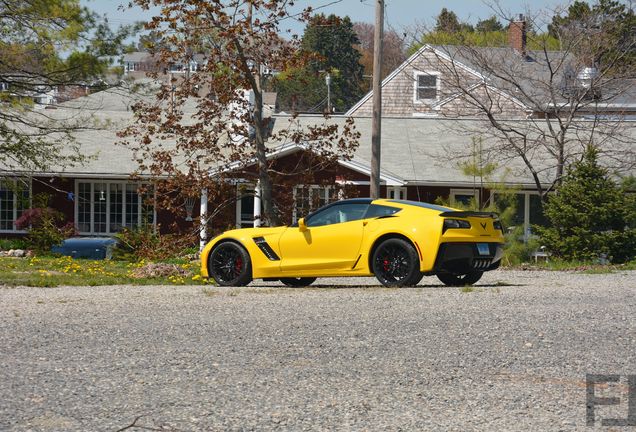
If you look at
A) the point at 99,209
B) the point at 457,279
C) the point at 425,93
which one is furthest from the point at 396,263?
the point at 425,93

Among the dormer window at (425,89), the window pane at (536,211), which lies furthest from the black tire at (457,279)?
the dormer window at (425,89)

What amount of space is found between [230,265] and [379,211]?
250cm

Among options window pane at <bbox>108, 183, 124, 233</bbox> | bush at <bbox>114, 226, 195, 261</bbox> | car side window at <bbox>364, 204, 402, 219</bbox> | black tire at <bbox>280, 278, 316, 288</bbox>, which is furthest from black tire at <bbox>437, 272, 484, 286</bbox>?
window pane at <bbox>108, 183, 124, 233</bbox>

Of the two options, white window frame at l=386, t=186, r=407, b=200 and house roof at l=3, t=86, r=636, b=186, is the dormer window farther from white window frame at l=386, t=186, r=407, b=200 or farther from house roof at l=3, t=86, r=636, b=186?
white window frame at l=386, t=186, r=407, b=200

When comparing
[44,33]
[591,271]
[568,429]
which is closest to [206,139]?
[44,33]

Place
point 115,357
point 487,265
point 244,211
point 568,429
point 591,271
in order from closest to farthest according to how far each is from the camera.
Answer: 1. point 568,429
2. point 115,357
3. point 487,265
4. point 591,271
5. point 244,211

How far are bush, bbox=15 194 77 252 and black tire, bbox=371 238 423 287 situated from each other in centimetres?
1598

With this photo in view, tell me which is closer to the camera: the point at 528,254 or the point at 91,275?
the point at 91,275

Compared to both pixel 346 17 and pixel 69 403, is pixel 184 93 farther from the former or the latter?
pixel 346 17

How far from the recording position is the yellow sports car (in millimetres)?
15117

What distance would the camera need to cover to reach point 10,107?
22.5 metres

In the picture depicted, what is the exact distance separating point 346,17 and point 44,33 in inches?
2958

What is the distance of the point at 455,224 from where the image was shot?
15.2 m

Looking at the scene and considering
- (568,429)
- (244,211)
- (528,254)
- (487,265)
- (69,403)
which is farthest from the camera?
(244,211)
